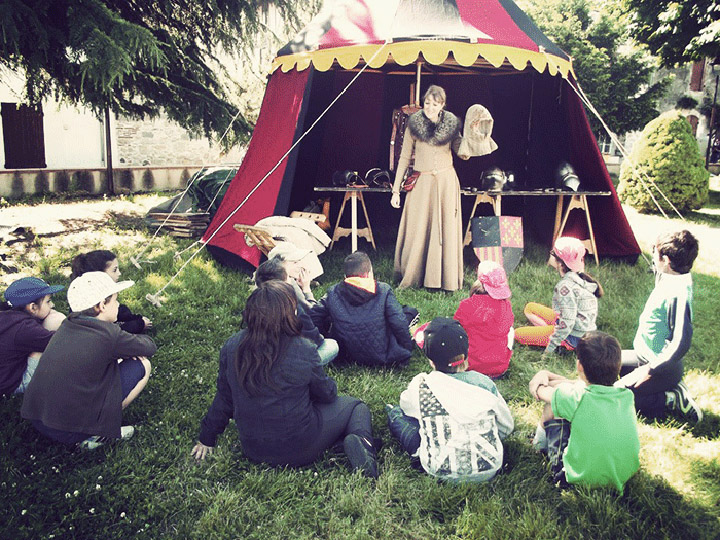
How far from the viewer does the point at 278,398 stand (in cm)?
253

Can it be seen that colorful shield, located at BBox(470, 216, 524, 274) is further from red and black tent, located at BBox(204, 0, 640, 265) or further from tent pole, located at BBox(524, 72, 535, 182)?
tent pole, located at BBox(524, 72, 535, 182)

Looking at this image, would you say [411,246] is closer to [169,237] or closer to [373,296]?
[373,296]

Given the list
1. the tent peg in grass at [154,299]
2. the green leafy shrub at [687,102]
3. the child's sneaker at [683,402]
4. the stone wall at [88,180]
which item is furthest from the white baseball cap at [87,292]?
the green leafy shrub at [687,102]

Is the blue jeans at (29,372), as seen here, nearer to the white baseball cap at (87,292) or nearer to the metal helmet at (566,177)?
the white baseball cap at (87,292)

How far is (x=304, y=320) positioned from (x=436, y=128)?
9.24 ft

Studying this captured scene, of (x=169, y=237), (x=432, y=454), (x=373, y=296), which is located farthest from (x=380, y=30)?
(x=432, y=454)

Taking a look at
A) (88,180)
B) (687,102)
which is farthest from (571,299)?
(687,102)

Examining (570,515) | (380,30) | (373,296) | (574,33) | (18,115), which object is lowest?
(570,515)

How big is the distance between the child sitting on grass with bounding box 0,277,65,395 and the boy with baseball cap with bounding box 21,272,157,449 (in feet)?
1.13

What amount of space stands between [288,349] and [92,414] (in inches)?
42.4

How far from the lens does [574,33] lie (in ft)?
57.8

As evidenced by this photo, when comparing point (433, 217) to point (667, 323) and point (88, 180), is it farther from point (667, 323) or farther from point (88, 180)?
point (88, 180)

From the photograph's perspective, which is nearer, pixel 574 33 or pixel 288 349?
pixel 288 349

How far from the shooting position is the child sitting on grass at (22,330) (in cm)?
302
